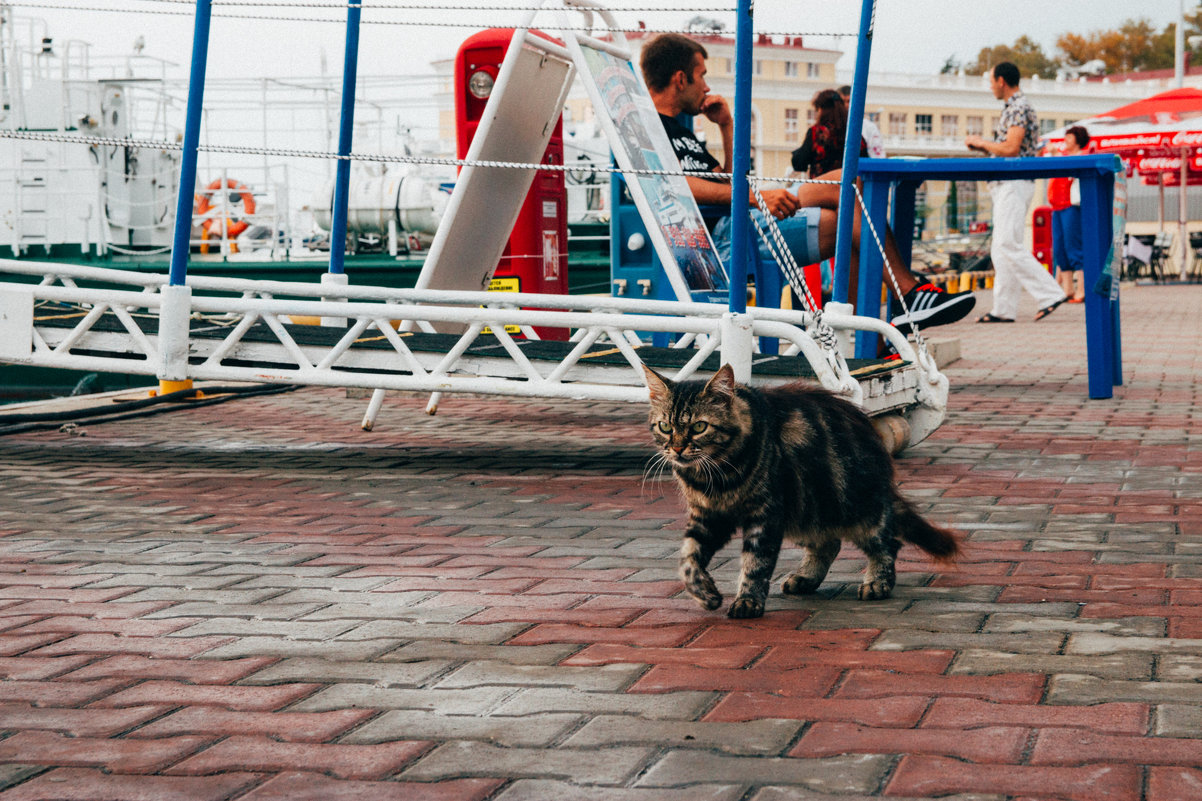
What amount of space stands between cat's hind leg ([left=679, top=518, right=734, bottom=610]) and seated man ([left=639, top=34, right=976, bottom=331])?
4576 mm

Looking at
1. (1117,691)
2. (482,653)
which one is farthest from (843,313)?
(1117,691)

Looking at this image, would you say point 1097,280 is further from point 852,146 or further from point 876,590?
point 876,590

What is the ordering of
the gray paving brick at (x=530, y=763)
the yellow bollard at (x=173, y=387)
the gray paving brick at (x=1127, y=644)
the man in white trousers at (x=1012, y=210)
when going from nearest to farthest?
1. the gray paving brick at (x=530, y=763)
2. the gray paving brick at (x=1127, y=644)
3. the yellow bollard at (x=173, y=387)
4. the man in white trousers at (x=1012, y=210)

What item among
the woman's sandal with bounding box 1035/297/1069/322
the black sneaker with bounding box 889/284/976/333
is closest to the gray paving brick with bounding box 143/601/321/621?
the black sneaker with bounding box 889/284/976/333

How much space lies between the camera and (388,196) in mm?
17688

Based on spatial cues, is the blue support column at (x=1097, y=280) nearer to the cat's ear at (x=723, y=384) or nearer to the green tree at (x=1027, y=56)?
the cat's ear at (x=723, y=384)

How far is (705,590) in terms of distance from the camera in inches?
138

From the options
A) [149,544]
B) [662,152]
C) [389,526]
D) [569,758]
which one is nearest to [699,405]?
[569,758]

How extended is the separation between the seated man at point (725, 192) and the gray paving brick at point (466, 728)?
5.58m

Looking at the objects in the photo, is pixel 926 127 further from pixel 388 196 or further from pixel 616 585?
pixel 616 585

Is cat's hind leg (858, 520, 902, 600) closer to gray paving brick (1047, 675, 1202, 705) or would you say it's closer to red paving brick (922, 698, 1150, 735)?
gray paving brick (1047, 675, 1202, 705)

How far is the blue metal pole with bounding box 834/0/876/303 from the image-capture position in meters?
6.81

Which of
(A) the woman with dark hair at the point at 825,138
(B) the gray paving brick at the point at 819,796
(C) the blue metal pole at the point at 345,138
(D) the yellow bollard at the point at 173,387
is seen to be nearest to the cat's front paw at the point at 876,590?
(B) the gray paving brick at the point at 819,796

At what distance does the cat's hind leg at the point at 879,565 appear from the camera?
12.1 ft
